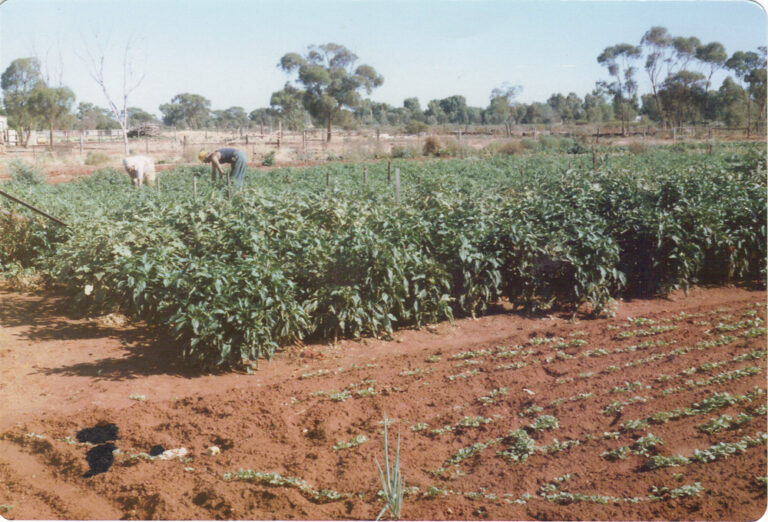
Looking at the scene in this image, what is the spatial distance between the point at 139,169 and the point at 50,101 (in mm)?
29190

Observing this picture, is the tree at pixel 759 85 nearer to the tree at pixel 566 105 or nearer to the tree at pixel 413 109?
the tree at pixel 566 105

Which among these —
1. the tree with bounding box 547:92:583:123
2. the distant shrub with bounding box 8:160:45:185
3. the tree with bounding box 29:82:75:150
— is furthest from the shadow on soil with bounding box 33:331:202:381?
the tree with bounding box 547:92:583:123

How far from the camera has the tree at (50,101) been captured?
118 feet

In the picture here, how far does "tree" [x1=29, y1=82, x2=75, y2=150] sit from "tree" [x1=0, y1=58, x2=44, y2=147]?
10.7 inches

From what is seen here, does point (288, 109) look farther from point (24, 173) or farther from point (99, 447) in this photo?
point (99, 447)

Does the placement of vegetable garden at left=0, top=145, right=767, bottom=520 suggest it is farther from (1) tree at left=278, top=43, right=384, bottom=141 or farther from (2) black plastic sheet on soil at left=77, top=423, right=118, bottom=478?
(1) tree at left=278, top=43, right=384, bottom=141

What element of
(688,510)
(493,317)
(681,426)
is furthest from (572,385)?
(493,317)

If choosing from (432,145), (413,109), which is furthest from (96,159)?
(413,109)

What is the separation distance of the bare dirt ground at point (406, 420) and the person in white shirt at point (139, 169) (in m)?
7.44

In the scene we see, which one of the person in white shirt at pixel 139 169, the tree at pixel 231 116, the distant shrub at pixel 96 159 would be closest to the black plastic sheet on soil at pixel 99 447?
the person in white shirt at pixel 139 169

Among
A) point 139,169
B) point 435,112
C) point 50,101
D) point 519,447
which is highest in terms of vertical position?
point 435,112

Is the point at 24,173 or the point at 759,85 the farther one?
the point at 759,85

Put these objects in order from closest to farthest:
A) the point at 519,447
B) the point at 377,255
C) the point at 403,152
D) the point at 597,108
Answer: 1. the point at 519,447
2. the point at 377,255
3. the point at 403,152
4. the point at 597,108

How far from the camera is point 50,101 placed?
3691 cm
